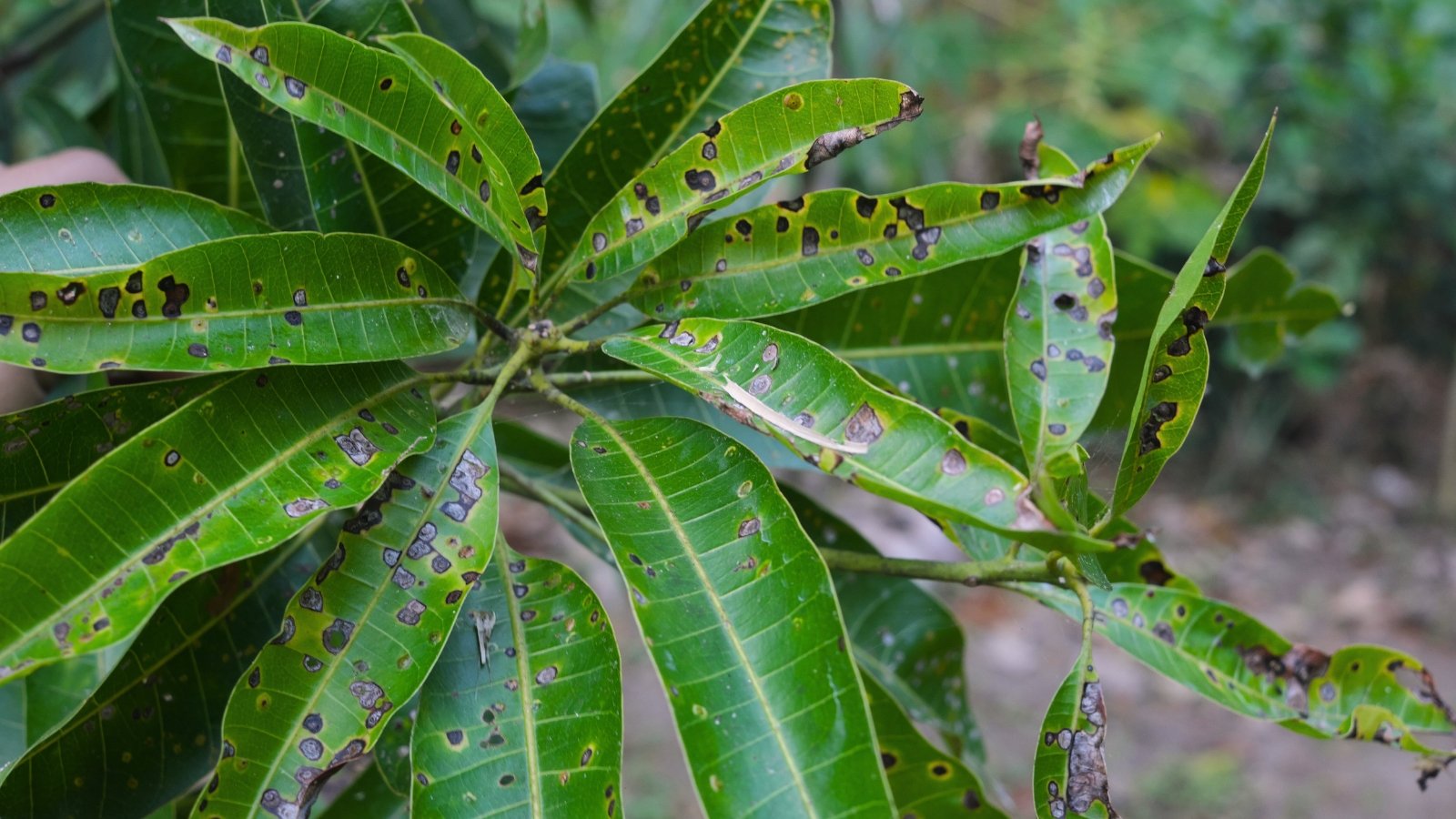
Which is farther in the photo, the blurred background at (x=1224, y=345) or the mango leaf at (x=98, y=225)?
the blurred background at (x=1224, y=345)

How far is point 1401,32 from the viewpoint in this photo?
12.3ft

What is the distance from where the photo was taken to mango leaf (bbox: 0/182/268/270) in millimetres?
622

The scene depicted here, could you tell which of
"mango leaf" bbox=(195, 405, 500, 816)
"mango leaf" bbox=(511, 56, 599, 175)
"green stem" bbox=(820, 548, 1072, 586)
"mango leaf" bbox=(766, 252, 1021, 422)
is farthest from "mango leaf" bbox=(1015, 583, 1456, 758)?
"mango leaf" bbox=(511, 56, 599, 175)

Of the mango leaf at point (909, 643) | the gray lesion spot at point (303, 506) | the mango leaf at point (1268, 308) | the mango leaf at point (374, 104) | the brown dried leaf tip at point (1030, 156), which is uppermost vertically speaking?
the mango leaf at point (1268, 308)

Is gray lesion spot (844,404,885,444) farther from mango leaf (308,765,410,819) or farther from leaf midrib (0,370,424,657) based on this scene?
A: mango leaf (308,765,410,819)

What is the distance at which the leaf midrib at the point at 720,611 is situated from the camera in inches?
20.5

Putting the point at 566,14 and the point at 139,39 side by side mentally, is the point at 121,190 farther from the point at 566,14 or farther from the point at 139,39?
the point at 566,14

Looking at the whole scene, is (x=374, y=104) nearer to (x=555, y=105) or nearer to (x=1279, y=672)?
(x=555, y=105)

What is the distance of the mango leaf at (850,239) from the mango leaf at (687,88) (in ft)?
0.36

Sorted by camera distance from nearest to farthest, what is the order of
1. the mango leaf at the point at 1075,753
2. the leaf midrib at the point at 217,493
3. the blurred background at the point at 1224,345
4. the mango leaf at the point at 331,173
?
the leaf midrib at the point at 217,493 → the mango leaf at the point at 1075,753 → the mango leaf at the point at 331,173 → the blurred background at the point at 1224,345

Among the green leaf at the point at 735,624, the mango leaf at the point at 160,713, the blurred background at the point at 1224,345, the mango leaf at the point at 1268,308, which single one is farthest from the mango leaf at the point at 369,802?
the blurred background at the point at 1224,345

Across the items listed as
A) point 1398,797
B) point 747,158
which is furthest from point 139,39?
point 1398,797

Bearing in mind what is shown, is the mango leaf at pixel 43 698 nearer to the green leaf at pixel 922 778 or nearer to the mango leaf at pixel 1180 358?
the green leaf at pixel 922 778

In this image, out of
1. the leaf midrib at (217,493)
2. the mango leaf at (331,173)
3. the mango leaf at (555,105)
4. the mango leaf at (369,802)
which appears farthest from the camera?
the mango leaf at (555,105)
